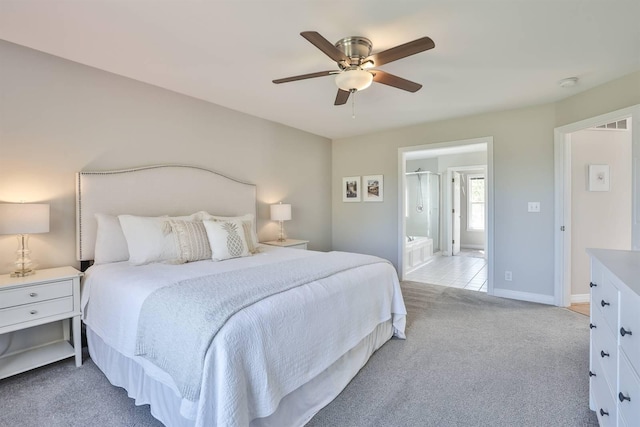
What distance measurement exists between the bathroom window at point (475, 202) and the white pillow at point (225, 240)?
677cm

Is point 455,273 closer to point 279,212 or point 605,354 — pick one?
point 279,212

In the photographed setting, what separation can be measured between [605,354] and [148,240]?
116 inches

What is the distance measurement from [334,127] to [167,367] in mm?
3872

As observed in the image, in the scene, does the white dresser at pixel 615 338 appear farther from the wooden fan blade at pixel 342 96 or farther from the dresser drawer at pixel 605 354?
the wooden fan blade at pixel 342 96

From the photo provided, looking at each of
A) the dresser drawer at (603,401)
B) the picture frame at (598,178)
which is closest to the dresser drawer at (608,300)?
the dresser drawer at (603,401)

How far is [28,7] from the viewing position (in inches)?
72.3

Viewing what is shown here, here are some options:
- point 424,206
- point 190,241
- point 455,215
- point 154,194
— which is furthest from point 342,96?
point 455,215

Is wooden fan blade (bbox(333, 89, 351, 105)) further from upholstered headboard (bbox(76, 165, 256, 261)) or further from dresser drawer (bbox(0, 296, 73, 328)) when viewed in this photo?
dresser drawer (bbox(0, 296, 73, 328))

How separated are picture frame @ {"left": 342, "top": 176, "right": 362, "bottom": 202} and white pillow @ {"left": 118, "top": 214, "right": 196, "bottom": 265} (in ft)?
10.5

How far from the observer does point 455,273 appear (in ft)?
17.1

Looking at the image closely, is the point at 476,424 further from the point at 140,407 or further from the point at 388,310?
the point at 140,407

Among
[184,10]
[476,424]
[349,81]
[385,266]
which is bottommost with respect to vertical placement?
[476,424]

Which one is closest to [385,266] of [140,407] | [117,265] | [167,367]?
[167,367]

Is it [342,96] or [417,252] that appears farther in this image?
[417,252]
